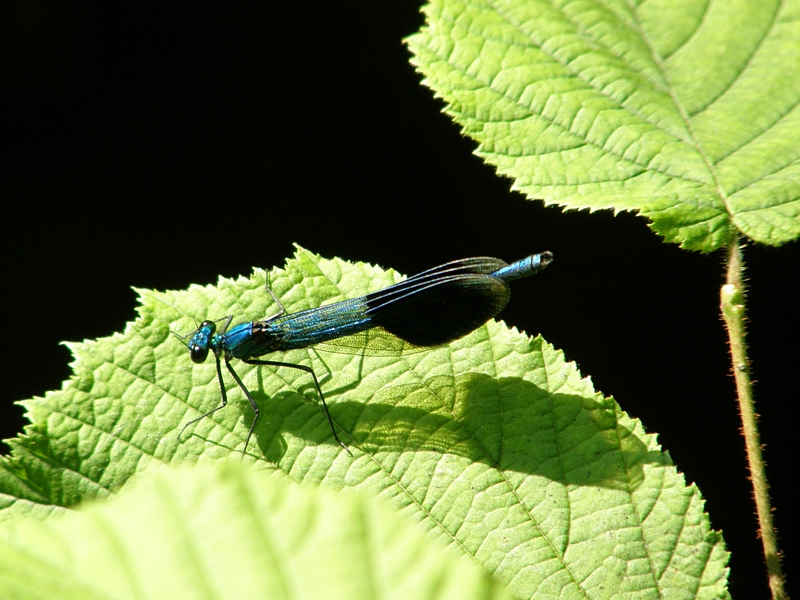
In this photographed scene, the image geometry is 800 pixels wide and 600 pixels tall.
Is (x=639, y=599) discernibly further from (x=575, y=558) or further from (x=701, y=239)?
(x=701, y=239)

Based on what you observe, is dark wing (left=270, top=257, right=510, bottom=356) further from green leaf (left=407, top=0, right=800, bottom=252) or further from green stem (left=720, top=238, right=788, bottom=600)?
green stem (left=720, top=238, right=788, bottom=600)

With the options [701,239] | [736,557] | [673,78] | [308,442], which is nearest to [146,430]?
[308,442]

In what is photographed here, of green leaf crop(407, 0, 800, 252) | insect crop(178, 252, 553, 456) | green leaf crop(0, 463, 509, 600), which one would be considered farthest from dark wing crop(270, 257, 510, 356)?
green leaf crop(0, 463, 509, 600)

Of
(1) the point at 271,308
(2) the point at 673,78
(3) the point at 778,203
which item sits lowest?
(3) the point at 778,203

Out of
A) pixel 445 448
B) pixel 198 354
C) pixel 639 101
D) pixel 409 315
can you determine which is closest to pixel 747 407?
pixel 445 448

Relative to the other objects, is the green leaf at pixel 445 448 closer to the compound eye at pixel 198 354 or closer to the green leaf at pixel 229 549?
the compound eye at pixel 198 354
